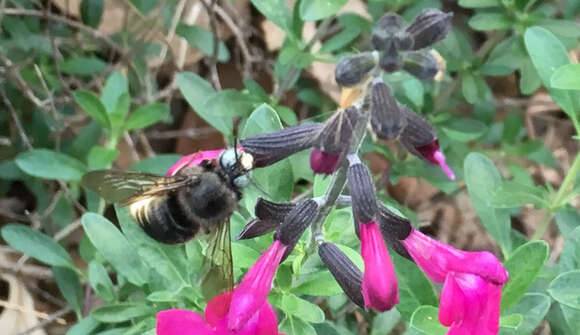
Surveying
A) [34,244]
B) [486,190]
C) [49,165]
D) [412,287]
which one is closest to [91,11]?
[49,165]

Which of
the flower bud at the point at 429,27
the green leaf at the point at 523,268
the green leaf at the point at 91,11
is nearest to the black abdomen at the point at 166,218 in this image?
the flower bud at the point at 429,27

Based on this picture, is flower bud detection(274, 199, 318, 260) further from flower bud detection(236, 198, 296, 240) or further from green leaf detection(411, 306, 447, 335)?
green leaf detection(411, 306, 447, 335)

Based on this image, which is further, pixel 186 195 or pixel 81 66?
pixel 81 66

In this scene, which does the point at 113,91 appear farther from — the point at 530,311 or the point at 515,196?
the point at 530,311

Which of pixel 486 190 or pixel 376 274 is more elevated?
pixel 376 274

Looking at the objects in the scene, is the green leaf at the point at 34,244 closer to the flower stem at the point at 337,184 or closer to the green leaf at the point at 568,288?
the flower stem at the point at 337,184

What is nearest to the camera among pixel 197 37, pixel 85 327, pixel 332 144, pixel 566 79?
pixel 332 144
